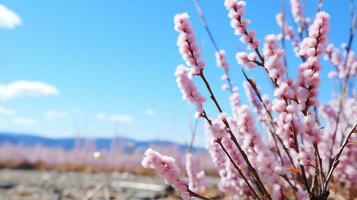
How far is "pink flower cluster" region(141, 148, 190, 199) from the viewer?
Answer: 1438 millimetres

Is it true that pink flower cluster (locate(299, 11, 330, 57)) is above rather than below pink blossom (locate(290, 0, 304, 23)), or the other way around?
below

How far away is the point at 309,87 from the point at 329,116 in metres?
3.12

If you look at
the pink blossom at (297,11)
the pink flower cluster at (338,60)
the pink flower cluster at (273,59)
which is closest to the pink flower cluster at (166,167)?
the pink flower cluster at (273,59)

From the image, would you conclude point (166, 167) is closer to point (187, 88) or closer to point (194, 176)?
point (187, 88)

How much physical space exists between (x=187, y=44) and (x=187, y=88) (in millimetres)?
160

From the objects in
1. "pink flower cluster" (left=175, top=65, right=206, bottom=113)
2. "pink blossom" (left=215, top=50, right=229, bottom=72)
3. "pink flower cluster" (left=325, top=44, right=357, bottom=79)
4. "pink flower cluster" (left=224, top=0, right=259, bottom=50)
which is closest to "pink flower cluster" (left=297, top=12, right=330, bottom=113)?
"pink flower cluster" (left=224, top=0, right=259, bottom=50)

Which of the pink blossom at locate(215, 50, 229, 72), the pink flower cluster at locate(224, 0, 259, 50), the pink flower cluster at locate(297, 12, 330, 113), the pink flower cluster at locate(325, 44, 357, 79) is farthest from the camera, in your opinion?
the pink flower cluster at locate(325, 44, 357, 79)

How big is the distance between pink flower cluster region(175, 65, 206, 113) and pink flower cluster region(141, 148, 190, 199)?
23 cm

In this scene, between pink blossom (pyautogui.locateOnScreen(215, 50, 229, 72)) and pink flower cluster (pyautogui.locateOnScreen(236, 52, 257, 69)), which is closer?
pink flower cluster (pyautogui.locateOnScreen(236, 52, 257, 69))

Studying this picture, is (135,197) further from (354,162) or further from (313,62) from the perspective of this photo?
(313,62)

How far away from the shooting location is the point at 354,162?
3686 mm

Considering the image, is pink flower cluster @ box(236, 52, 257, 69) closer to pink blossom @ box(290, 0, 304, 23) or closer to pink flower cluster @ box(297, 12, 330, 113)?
pink flower cluster @ box(297, 12, 330, 113)

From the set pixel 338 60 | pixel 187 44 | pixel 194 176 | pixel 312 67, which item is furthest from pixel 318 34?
pixel 338 60

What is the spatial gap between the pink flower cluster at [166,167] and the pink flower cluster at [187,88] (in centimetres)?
23
